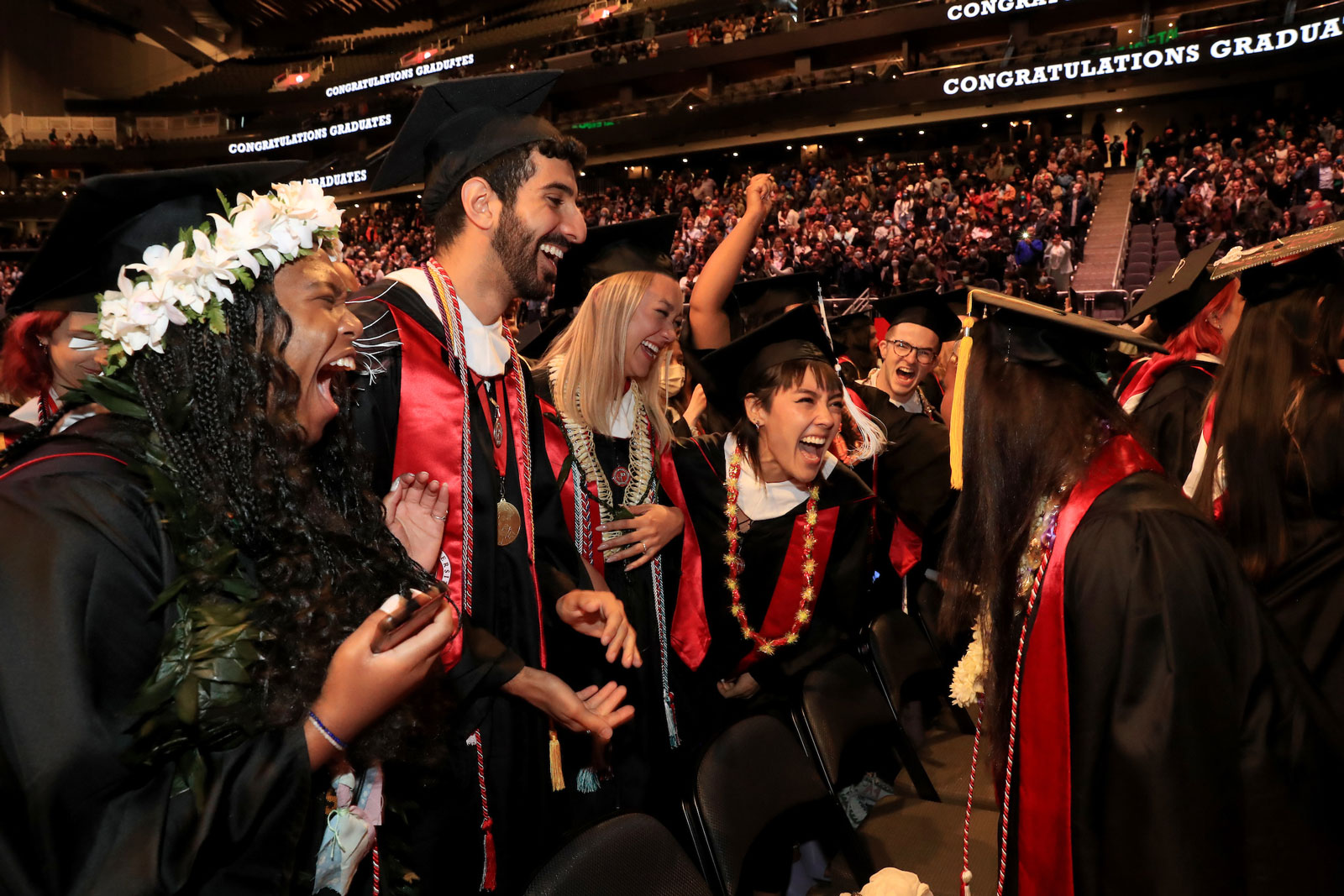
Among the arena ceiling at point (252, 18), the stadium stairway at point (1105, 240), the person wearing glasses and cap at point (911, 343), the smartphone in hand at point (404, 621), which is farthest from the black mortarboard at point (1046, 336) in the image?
the arena ceiling at point (252, 18)

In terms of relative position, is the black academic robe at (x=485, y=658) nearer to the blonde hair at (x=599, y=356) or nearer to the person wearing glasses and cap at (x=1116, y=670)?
the blonde hair at (x=599, y=356)

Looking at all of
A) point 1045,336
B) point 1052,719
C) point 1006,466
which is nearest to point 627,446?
point 1006,466

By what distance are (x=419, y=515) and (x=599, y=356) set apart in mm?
1042

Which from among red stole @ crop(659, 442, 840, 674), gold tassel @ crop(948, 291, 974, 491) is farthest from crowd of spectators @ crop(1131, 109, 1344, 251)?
gold tassel @ crop(948, 291, 974, 491)

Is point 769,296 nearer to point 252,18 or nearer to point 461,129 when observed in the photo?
point 461,129

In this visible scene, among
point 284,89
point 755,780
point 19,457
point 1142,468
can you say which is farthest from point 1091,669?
point 284,89

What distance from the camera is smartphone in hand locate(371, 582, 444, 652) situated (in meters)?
1.30

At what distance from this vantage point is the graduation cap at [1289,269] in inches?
107

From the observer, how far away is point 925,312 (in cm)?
468

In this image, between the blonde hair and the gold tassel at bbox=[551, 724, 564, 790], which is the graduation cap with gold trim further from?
the gold tassel at bbox=[551, 724, 564, 790]

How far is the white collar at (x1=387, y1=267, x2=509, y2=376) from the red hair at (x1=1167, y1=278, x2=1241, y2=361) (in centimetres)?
352

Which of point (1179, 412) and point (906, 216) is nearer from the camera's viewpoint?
point (1179, 412)

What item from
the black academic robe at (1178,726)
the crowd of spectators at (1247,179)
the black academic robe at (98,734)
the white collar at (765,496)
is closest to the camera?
the black academic robe at (98,734)

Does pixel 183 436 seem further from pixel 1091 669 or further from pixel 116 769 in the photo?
pixel 1091 669
